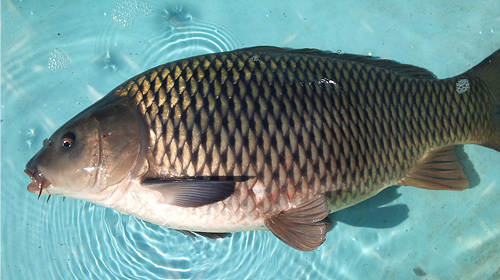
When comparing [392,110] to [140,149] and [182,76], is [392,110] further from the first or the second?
[140,149]

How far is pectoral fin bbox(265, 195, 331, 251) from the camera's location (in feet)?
6.78

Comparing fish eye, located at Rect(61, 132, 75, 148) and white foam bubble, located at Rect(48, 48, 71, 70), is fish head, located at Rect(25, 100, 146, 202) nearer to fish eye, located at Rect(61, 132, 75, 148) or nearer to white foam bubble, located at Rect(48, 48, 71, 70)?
fish eye, located at Rect(61, 132, 75, 148)

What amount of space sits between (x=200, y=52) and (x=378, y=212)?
1.65 meters

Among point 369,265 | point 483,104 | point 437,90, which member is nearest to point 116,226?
point 369,265

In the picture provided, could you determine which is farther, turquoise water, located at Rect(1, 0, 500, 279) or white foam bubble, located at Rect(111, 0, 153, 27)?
white foam bubble, located at Rect(111, 0, 153, 27)

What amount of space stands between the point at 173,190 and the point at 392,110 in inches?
46.6

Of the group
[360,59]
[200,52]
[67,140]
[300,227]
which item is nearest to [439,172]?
[360,59]

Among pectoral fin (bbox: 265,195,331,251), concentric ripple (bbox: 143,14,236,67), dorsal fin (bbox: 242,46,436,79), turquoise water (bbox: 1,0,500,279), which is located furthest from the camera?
concentric ripple (bbox: 143,14,236,67)

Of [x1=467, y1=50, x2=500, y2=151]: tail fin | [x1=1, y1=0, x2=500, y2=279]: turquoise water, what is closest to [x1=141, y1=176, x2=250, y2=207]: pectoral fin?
[x1=1, y1=0, x2=500, y2=279]: turquoise water

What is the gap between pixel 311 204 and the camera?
204 cm

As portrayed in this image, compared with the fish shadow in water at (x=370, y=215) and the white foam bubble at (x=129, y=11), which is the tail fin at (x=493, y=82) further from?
the white foam bubble at (x=129, y=11)

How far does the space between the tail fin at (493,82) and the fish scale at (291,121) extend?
0.30m

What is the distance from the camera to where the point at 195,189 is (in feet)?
6.37

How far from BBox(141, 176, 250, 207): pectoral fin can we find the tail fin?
146cm
